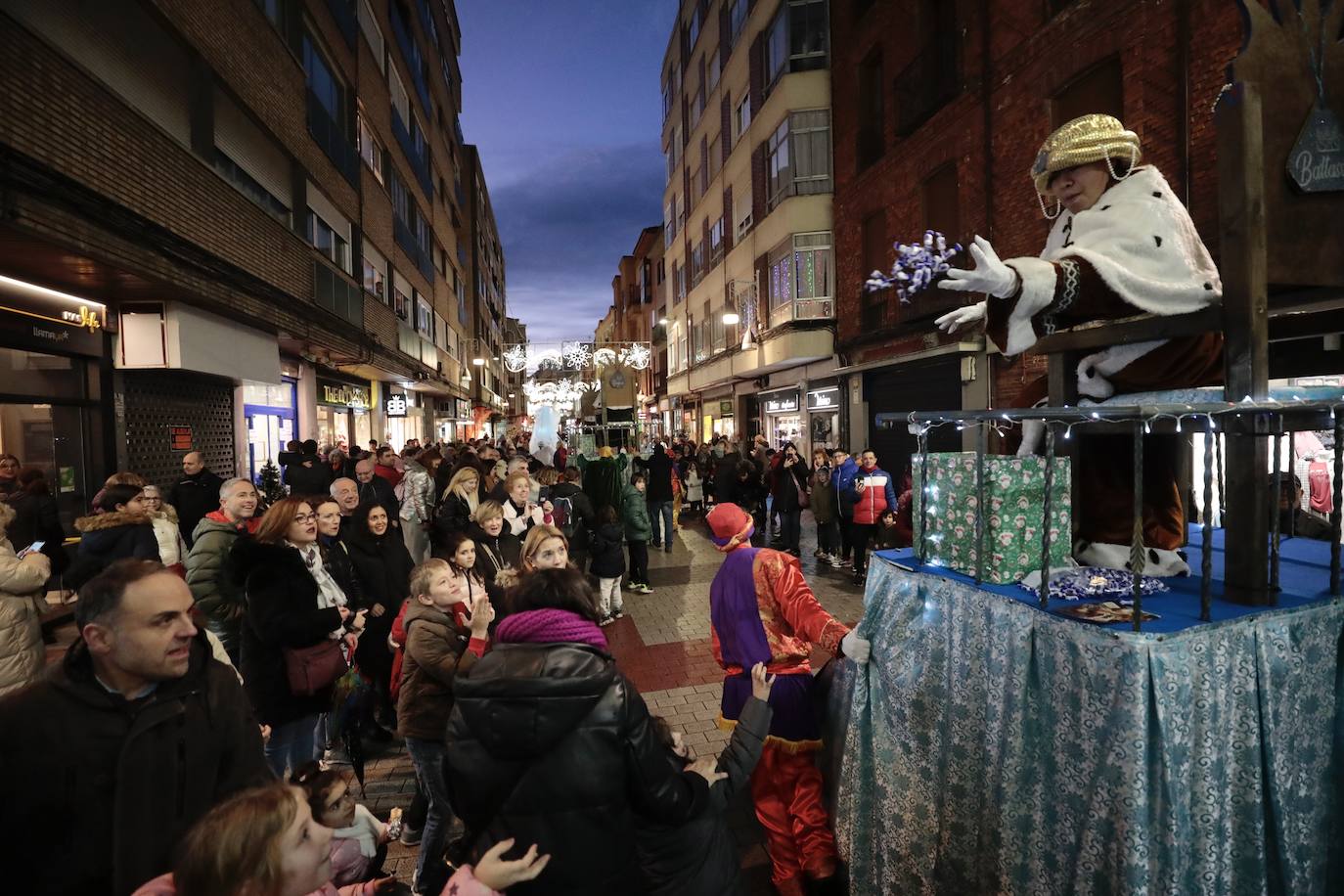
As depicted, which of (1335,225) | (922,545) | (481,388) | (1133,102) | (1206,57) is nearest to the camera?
(1335,225)

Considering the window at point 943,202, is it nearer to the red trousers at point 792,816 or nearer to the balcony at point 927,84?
the balcony at point 927,84

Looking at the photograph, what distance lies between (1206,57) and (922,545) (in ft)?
31.7

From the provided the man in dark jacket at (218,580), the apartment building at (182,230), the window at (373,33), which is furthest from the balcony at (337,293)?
the man in dark jacket at (218,580)

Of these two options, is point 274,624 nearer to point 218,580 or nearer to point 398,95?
point 218,580

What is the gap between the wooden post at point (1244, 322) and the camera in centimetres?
188

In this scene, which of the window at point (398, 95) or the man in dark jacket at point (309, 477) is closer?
the man in dark jacket at point (309, 477)

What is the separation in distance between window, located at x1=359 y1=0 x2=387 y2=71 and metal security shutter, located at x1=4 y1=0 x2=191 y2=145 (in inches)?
407

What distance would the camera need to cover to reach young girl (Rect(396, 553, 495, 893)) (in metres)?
3.29

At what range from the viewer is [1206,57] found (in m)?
8.15

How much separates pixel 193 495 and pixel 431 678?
18.8 feet

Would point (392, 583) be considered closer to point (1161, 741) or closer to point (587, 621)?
point (587, 621)

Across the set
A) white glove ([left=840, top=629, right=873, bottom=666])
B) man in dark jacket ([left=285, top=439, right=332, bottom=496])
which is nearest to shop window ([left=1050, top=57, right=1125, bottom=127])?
white glove ([left=840, top=629, right=873, bottom=666])

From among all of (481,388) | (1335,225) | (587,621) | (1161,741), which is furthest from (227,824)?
(481,388)

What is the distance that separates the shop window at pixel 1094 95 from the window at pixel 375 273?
53.6ft
